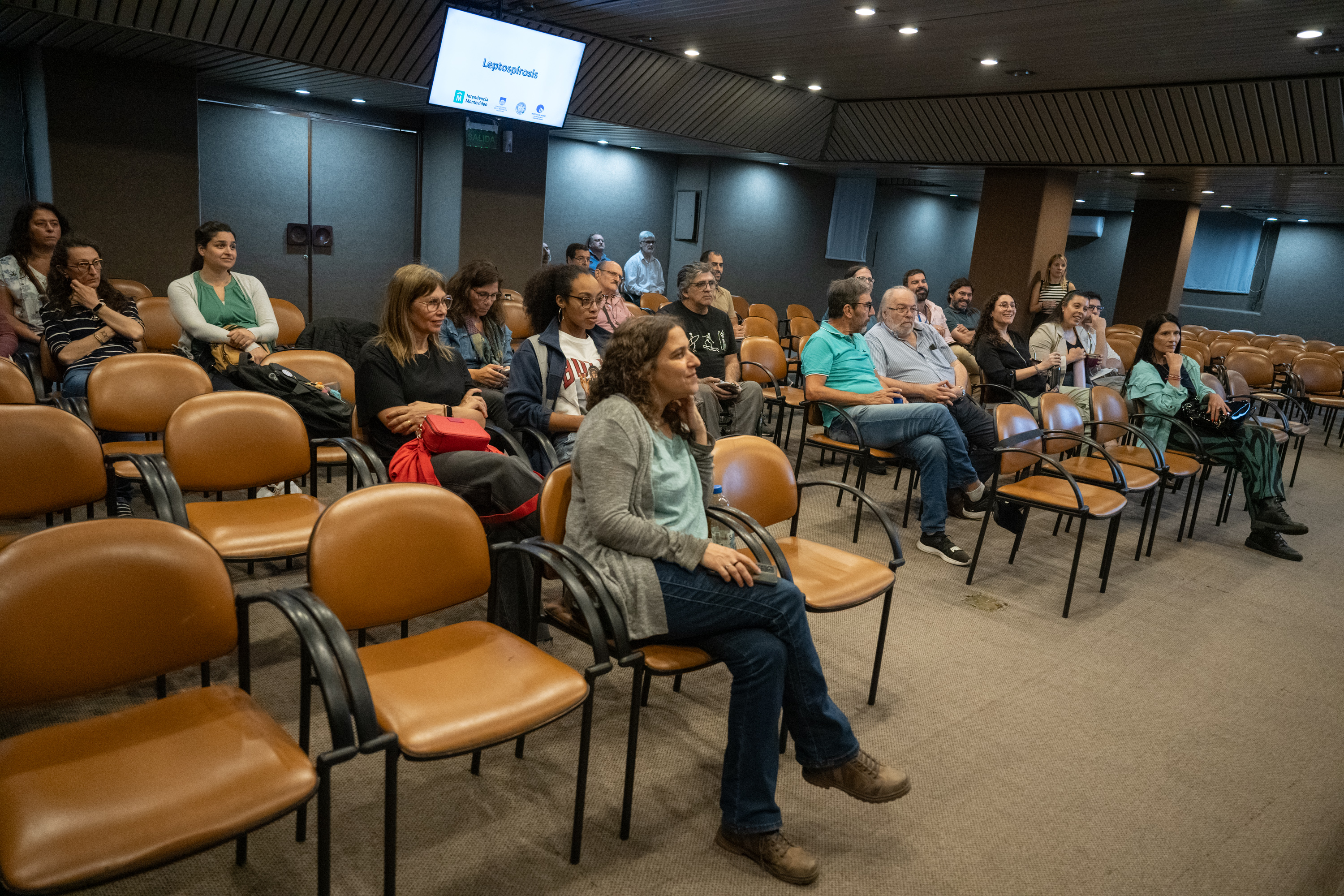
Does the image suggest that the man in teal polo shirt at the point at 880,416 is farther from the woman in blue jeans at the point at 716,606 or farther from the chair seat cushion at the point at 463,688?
the chair seat cushion at the point at 463,688

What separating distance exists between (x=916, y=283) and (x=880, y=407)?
8.16ft

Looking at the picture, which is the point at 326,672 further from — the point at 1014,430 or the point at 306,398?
the point at 1014,430

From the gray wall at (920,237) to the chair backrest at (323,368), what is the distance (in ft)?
38.8

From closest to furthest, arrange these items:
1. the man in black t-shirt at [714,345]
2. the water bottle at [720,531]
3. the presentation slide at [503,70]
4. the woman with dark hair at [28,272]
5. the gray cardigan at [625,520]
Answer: the gray cardigan at [625,520] → the water bottle at [720,531] → the woman with dark hair at [28,272] → the man in black t-shirt at [714,345] → the presentation slide at [503,70]

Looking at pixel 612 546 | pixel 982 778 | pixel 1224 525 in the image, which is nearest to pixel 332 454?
pixel 612 546

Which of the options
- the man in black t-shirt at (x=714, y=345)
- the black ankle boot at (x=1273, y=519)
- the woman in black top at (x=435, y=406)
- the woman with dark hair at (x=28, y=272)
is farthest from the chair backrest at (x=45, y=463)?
the black ankle boot at (x=1273, y=519)

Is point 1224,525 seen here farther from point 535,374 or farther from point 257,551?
point 257,551

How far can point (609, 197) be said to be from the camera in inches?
462

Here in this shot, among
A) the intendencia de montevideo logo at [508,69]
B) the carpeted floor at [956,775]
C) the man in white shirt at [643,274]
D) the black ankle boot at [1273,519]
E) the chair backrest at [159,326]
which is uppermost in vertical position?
the intendencia de montevideo logo at [508,69]

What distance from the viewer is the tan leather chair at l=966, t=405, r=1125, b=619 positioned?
4.01m

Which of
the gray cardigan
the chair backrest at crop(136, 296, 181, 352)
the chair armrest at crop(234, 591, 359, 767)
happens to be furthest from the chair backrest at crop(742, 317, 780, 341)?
the chair armrest at crop(234, 591, 359, 767)

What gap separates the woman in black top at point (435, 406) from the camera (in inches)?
115

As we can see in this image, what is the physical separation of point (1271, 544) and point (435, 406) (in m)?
5.04

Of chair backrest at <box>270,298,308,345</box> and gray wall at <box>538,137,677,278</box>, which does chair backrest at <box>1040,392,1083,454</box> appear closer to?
chair backrest at <box>270,298,308,345</box>
